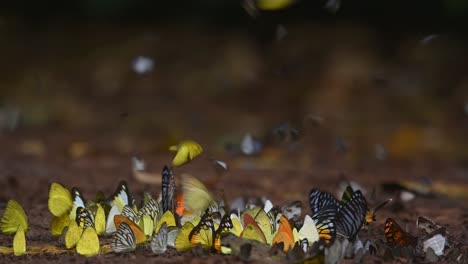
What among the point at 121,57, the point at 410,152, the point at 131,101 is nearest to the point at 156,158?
the point at 410,152

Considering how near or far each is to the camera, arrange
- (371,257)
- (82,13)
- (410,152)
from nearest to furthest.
→ (371,257) < (410,152) < (82,13)

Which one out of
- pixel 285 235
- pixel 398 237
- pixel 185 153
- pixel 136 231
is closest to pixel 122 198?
pixel 185 153

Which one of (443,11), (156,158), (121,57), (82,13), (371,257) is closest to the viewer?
(371,257)

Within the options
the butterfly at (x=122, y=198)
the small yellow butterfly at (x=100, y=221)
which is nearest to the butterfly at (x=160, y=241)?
the small yellow butterfly at (x=100, y=221)

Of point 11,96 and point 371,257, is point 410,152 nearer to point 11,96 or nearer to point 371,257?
point 11,96

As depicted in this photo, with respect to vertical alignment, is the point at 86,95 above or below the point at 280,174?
above

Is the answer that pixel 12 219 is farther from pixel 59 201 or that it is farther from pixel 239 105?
pixel 239 105

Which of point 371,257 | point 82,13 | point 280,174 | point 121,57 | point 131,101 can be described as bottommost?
point 371,257
